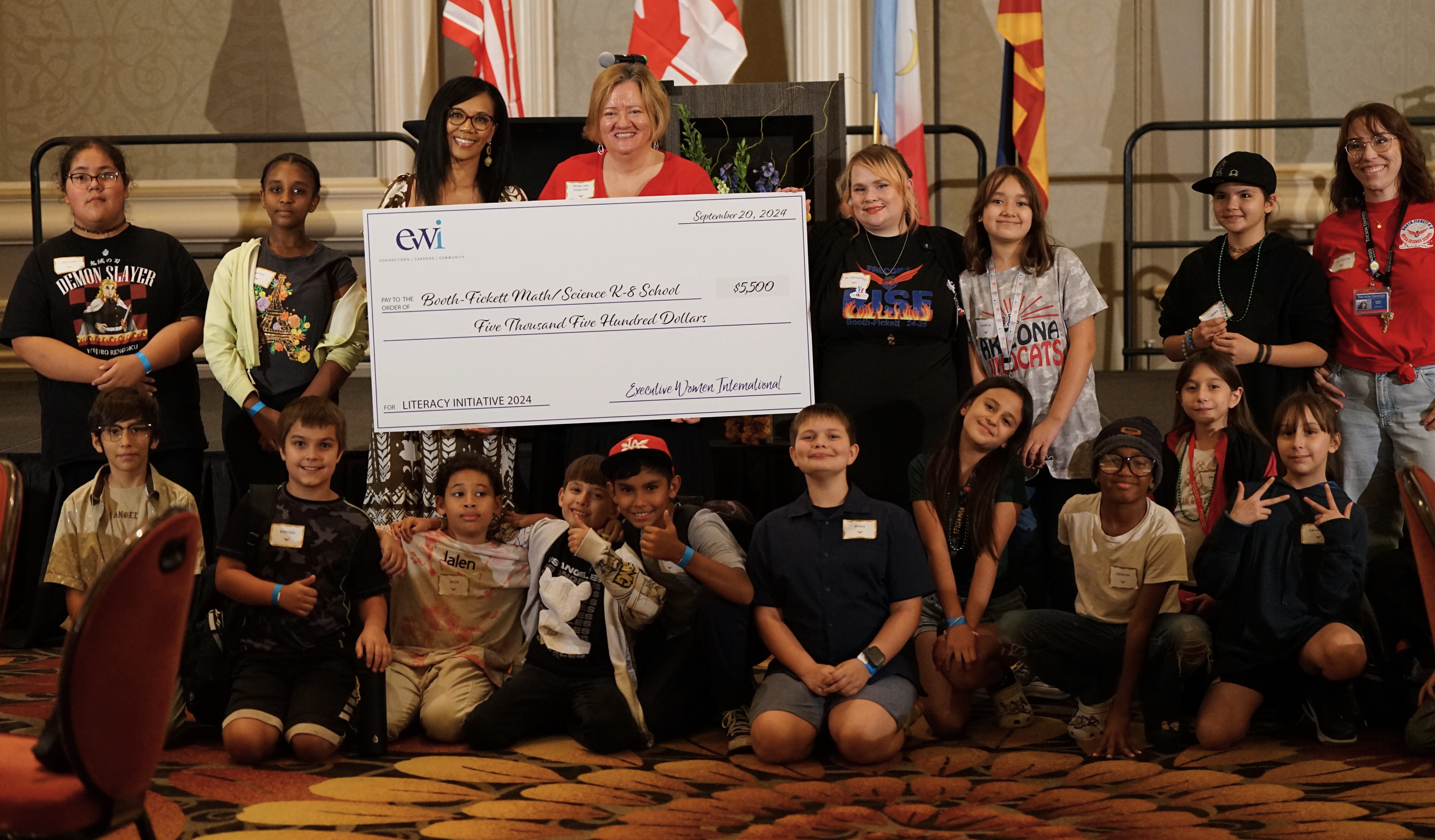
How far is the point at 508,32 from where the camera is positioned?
6238 millimetres

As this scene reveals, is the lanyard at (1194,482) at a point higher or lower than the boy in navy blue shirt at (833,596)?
higher

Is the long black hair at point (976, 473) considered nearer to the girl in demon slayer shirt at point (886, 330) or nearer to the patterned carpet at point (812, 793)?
the girl in demon slayer shirt at point (886, 330)

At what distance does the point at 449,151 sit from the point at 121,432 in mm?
1334

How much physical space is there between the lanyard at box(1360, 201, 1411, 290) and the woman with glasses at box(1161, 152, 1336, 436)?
0.16m

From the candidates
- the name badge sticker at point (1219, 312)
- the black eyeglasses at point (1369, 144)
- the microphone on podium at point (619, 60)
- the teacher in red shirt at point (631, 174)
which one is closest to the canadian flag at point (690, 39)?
the microphone on podium at point (619, 60)

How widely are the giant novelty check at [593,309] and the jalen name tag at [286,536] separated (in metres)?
0.51

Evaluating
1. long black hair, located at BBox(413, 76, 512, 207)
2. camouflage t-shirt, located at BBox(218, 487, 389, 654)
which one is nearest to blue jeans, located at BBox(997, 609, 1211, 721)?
camouflage t-shirt, located at BBox(218, 487, 389, 654)

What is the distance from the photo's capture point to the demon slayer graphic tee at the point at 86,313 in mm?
4297

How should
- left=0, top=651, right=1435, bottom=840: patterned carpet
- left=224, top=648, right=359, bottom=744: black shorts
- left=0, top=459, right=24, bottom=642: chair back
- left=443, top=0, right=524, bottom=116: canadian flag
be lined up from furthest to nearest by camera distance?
left=443, top=0, right=524, bottom=116: canadian flag
left=224, top=648, right=359, bottom=744: black shorts
left=0, top=651, right=1435, bottom=840: patterned carpet
left=0, top=459, right=24, bottom=642: chair back

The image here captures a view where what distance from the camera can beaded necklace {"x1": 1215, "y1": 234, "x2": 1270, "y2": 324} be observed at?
4145mm

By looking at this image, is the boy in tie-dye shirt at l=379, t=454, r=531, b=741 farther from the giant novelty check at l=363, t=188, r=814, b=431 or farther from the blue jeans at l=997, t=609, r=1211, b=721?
the blue jeans at l=997, t=609, r=1211, b=721

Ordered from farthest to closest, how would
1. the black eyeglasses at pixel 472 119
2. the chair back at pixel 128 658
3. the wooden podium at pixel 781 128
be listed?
the wooden podium at pixel 781 128
the black eyeglasses at pixel 472 119
the chair back at pixel 128 658

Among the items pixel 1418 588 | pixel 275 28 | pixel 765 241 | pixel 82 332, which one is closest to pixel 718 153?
pixel 765 241

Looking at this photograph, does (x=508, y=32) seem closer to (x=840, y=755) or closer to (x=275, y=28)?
(x=275, y=28)
